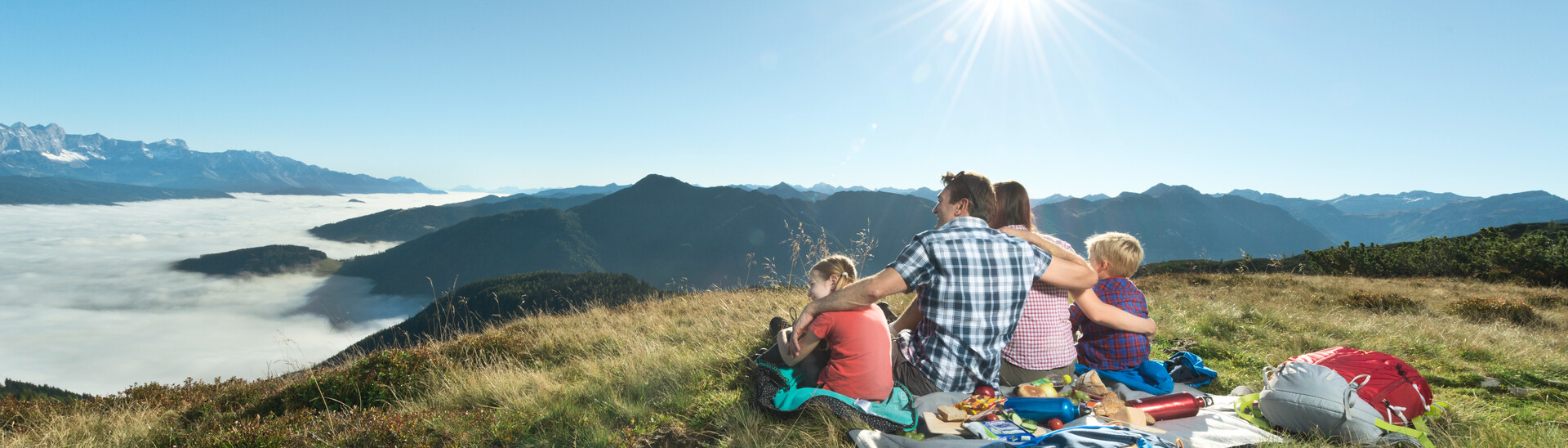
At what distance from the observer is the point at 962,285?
3.21m

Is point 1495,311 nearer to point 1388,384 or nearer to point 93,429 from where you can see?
point 1388,384

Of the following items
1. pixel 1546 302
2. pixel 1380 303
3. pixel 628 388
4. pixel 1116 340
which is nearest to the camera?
pixel 1116 340

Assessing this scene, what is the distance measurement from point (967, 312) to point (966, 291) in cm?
14

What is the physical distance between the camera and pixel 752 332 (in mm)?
5633

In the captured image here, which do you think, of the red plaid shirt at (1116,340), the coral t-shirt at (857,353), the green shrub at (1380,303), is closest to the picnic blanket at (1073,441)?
the coral t-shirt at (857,353)

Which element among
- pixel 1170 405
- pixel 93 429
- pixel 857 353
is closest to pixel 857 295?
pixel 857 353

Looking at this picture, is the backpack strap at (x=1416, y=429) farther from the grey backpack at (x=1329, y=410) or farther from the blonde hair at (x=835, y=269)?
the blonde hair at (x=835, y=269)

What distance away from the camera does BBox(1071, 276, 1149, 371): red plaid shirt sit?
3984 mm

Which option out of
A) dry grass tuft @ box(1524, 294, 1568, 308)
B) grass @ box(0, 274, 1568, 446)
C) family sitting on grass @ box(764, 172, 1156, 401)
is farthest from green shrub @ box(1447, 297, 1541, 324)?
family sitting on grass @ box(764, 172, 1156, 401)

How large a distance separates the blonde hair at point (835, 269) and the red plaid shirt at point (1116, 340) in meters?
1.77

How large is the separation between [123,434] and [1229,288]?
17.0 m

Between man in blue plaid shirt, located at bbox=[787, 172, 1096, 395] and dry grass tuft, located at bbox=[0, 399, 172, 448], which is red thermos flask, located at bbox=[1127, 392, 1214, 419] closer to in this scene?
man in blue plaid shirt, located at bbox=[787, 172, 1096, 395]

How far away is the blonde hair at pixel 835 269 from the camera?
3.62m

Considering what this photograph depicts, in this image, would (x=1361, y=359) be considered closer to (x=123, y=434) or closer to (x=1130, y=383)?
(x=1130, y=383)
